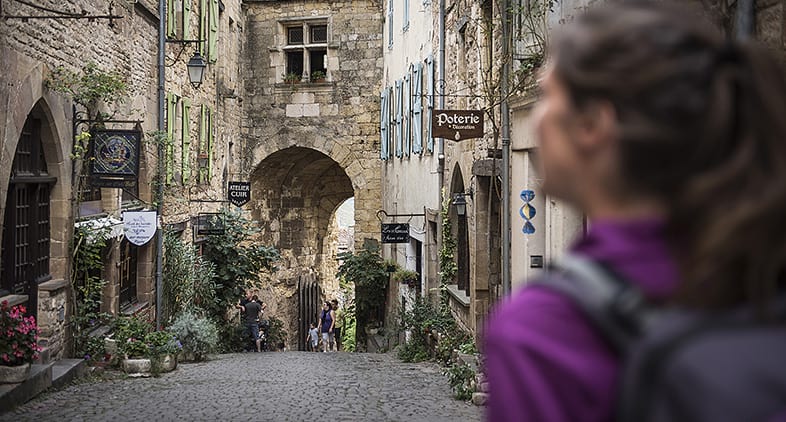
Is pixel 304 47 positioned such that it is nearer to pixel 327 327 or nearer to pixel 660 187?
pixel 327 327

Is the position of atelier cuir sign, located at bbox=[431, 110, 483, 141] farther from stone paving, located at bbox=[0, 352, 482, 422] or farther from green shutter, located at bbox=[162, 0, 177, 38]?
green shutter, located at bbox=[162, 0, 177, 38]

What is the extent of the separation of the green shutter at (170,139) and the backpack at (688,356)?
12.8 m

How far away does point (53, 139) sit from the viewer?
9.70m

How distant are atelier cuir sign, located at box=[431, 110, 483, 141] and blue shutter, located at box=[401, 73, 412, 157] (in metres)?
6.06

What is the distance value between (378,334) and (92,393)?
34.5 feet

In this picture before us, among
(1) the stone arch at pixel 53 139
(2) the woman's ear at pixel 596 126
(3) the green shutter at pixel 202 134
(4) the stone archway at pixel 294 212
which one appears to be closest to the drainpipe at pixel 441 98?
(3) the green shutter at pixel 202 134

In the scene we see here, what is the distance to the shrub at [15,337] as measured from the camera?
303 inches

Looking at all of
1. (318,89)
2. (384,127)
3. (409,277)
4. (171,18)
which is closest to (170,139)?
(171,18)

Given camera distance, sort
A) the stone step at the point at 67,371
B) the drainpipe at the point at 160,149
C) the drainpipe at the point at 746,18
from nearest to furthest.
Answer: the drainpipe at the point at 746,18
the stone step at the point at 67,371
the drainpipe at the point at 160,149

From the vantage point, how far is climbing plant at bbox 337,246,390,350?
19.2 meters

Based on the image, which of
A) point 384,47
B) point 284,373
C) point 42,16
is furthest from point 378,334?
point 42,16

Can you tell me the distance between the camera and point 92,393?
8953 millimetres

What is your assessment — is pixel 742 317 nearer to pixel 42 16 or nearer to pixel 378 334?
pixel 42 16

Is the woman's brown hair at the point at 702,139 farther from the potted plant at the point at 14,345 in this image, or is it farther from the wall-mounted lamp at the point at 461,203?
the wall-mounted lamp at the point at 461,203
